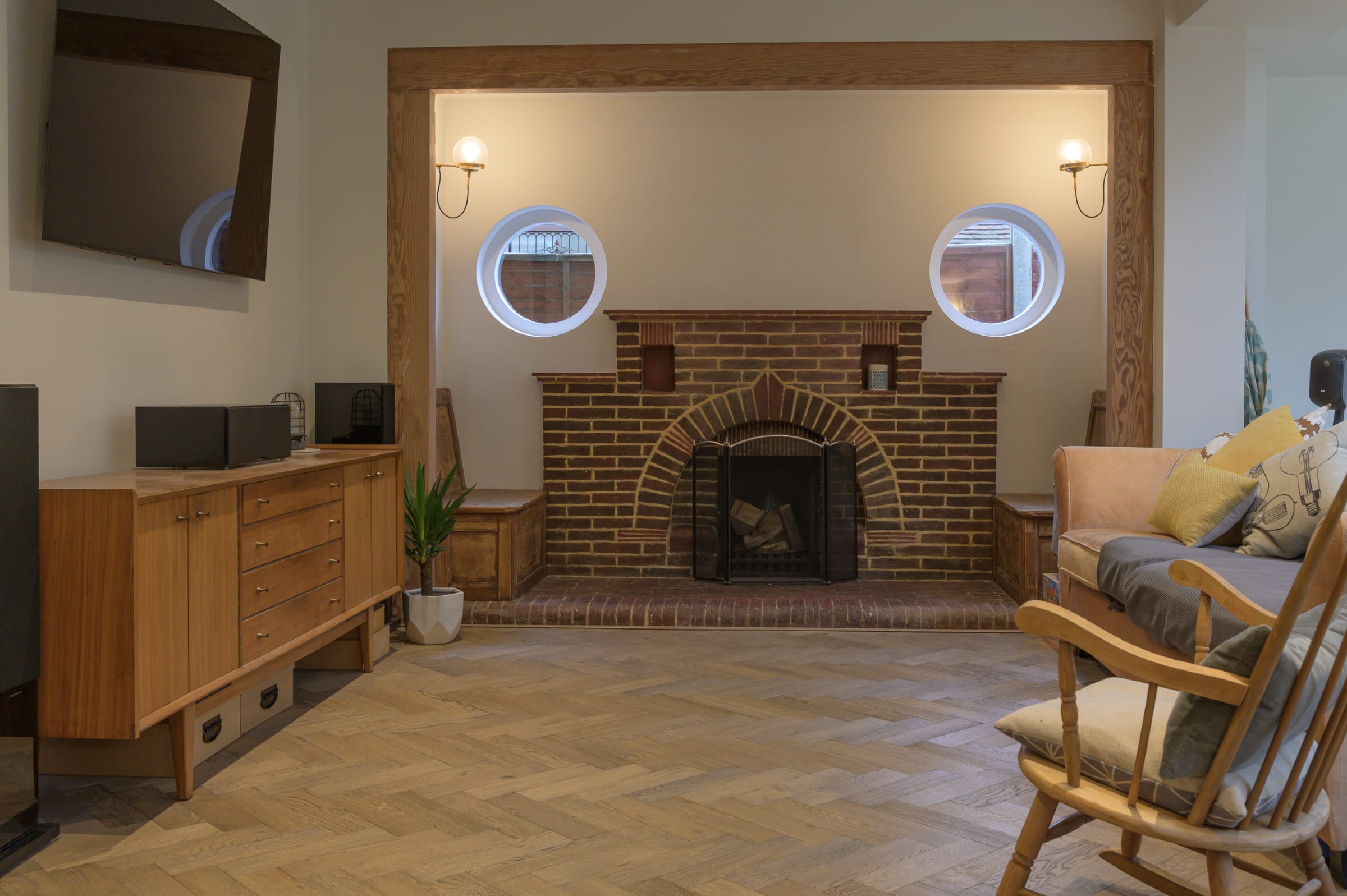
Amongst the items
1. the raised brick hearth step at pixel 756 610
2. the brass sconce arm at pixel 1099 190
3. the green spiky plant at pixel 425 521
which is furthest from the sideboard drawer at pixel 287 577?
the brass sconce arm at pixel 1099 190

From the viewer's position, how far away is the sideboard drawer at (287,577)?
297 cm

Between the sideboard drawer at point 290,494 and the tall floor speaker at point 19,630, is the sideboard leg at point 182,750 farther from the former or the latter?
the sideboard drawer at point 290,494

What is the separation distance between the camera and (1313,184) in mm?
5484

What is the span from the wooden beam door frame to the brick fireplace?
1129 mm

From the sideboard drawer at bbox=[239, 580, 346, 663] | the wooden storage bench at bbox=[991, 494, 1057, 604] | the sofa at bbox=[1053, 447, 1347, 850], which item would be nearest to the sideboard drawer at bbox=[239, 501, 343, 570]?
the sideboard drawer at bbox=[239, 580, 346, 663]

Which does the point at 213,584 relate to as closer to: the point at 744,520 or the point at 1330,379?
the point at 744,520

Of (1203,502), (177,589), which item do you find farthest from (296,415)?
(1203,502)

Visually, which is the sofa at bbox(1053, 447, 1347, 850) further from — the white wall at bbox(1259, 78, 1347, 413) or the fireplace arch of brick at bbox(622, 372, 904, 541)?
the white wall at bbox(1259, 78, 1347, 413)

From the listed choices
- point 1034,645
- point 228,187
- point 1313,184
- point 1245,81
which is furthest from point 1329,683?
point 1313,184

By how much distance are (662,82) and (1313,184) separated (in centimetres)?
358

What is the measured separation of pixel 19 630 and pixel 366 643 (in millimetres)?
1605

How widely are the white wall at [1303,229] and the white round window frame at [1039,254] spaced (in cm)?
109

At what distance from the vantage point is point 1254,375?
15.8 feet

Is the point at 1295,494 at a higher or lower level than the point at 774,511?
higher
